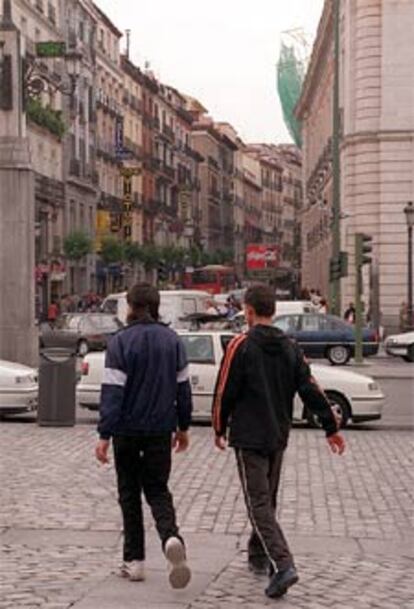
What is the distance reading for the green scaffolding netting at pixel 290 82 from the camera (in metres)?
Result: 113

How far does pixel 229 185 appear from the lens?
147 m

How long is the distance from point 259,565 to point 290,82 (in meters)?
111

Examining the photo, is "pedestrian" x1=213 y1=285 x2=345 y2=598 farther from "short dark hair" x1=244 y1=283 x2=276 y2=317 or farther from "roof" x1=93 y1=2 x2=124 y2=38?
"roof" x1=93 y1=2 x2=124 y2=38

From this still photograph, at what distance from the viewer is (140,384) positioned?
7.09m

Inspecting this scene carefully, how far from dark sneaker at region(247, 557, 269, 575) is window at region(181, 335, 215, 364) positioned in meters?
10.0

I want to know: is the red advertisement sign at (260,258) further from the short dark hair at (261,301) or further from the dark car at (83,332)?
the short dark hair at (261,301)

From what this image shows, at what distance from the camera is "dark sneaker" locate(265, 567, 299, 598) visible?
22.1 feet

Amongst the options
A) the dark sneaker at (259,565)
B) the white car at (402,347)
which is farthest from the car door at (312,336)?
the dark sneaker at (259,565)

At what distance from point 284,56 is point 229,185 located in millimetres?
34218

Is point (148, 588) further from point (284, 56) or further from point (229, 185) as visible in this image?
point (229, 185)

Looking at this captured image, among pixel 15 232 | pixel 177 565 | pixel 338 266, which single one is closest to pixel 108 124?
pixel 338 266

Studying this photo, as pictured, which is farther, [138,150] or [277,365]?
[138,150]

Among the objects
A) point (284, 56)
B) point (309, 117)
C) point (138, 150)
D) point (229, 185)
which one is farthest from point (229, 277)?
→ point (229, 185)

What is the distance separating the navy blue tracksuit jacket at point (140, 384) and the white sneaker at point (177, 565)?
0.65 metres
